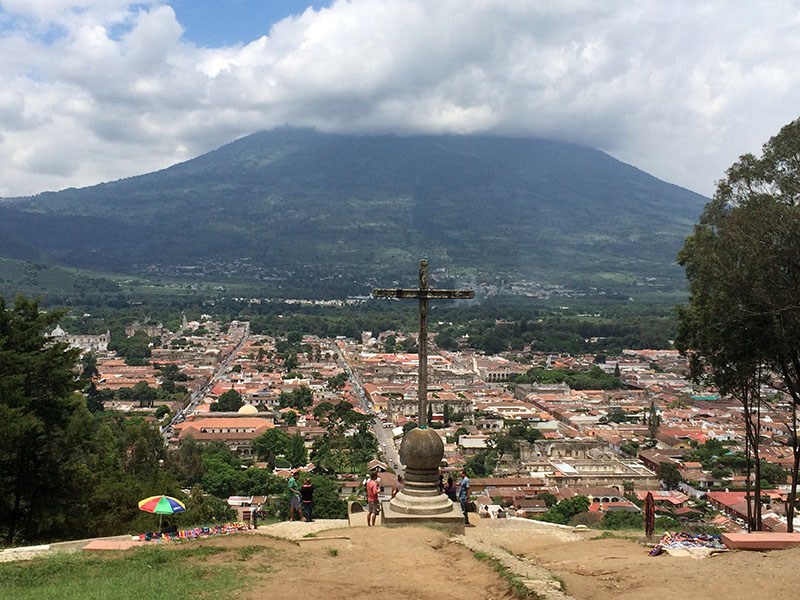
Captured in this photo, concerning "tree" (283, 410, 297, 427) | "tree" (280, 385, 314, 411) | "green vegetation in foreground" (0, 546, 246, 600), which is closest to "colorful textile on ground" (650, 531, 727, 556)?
"green vegetation in foreground" (0, 546, 246, 600)

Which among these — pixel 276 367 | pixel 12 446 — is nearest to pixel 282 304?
pixel 276 367

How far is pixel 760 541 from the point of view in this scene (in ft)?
23.7

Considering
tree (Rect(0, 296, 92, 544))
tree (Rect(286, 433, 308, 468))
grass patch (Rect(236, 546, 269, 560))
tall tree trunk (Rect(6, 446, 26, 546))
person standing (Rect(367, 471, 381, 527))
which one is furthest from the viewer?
tree (Rect(286, 433, 308, 468))

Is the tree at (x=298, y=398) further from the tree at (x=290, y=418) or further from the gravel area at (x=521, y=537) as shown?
the gravel area at (x=521, y=537)

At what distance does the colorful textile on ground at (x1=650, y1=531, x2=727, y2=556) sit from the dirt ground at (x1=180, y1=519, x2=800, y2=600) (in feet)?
0.61

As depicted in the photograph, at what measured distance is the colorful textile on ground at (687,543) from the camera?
24.7 ft

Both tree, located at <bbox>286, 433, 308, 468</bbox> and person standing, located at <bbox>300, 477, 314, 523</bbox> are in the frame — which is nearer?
person standing, located at <bbox>300, 477, 314, 523</bbox>

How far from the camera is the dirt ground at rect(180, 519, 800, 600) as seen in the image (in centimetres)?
596

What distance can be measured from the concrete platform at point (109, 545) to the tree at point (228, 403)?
40.7m

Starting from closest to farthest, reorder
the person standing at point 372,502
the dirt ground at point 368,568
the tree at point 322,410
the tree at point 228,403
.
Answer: the dirt ground at point 368,568 < the person standing at point 372,502 < the tree at point 322,410 < the tree at point 228,403

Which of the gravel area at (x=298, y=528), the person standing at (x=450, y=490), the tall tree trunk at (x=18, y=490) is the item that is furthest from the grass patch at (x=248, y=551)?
the tall tree trunk at (x=18, y=490)

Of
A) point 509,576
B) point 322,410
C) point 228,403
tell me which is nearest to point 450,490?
point 509,576

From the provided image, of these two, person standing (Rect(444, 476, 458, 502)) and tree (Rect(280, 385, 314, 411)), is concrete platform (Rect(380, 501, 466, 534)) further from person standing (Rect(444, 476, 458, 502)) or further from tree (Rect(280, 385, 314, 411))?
tree (Rect(280, 385, 314, 411))

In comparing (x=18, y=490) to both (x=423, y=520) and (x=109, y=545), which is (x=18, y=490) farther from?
(x=423, y=520)
